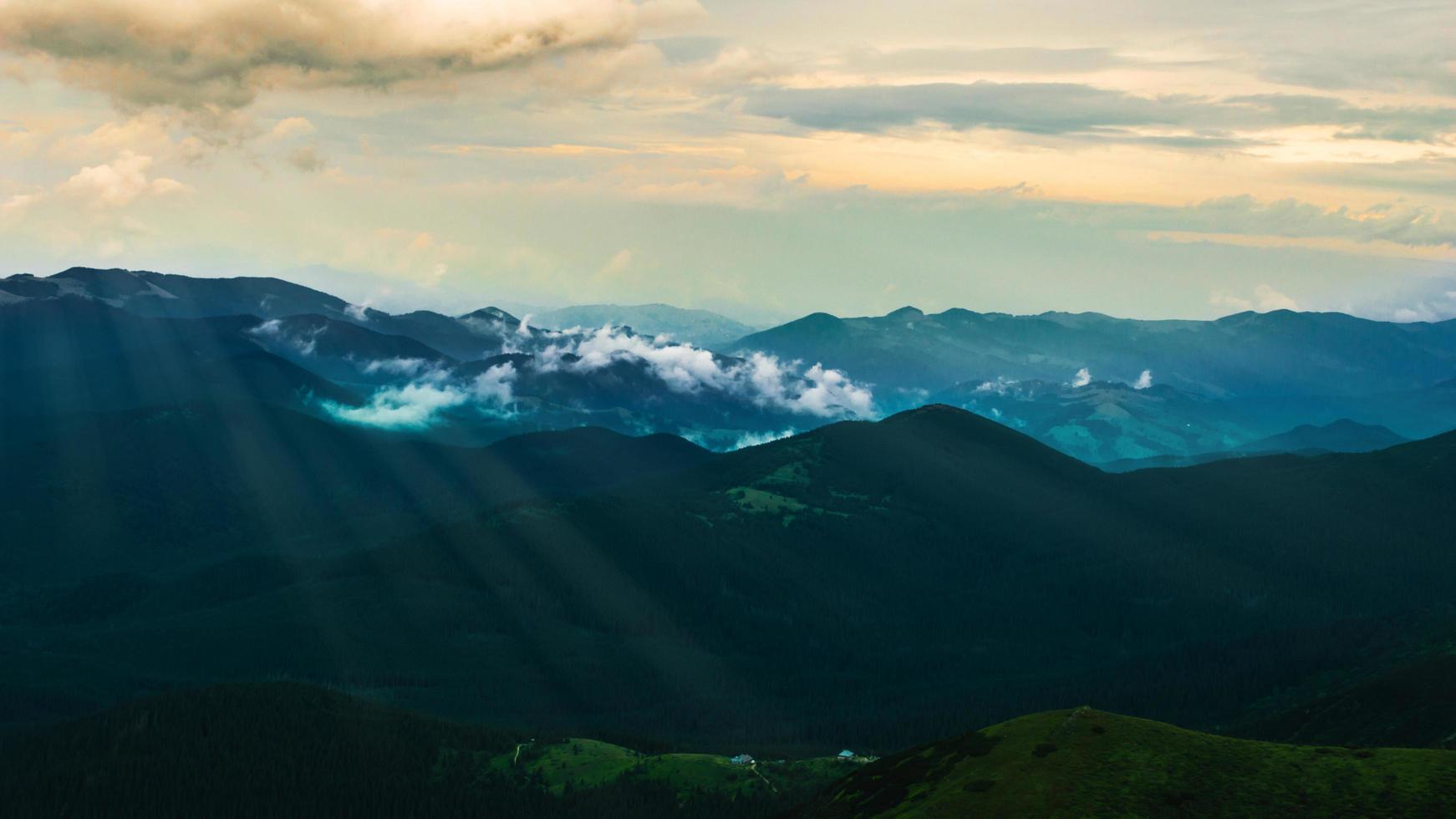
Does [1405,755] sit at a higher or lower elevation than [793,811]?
higher

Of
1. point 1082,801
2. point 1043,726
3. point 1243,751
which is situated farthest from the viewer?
point 1043,726

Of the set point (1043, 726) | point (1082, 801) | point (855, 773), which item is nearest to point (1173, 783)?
point (1082, 801)

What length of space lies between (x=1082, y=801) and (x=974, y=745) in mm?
26888

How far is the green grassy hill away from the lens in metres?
129

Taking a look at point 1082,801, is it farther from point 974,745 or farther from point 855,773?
point 855,773

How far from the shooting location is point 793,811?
575 feet

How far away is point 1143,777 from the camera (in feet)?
445

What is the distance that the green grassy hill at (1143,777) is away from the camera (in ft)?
422

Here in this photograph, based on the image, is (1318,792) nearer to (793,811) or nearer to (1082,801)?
(1082,801)

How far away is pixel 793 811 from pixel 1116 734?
2071 inches

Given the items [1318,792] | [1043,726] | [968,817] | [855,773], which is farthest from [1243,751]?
[855,773]

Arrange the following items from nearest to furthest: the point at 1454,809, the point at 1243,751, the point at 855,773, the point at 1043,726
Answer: the point at 1454,809 → the point at 1243,751 → the point at 1043,726 → the point at 855,773

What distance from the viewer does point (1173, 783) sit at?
441ft

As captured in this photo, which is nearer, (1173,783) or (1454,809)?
(1454,809)
